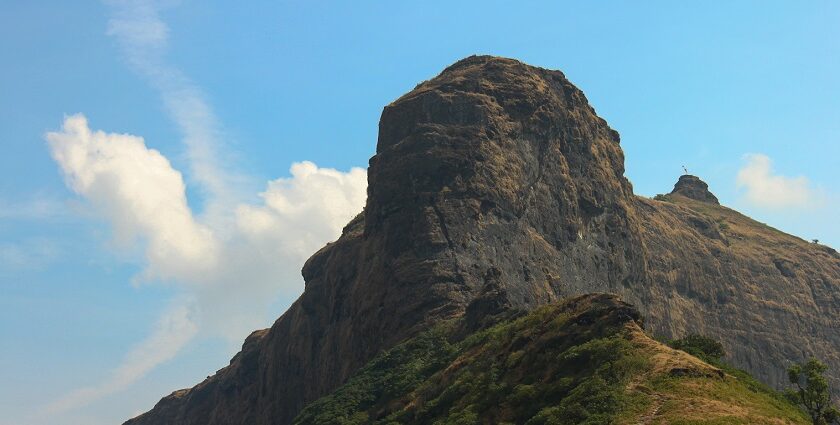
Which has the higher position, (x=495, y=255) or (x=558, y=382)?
(x=495, y=255)

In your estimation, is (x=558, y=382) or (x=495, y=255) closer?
(x=558, y=382)

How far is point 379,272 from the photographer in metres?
101

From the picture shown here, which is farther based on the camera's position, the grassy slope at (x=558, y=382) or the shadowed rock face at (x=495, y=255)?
the shadowed rock face at (x=495, y=255)

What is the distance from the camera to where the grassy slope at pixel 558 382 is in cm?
4778

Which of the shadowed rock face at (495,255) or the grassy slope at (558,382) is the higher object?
the shadowed rock face at (495,255)

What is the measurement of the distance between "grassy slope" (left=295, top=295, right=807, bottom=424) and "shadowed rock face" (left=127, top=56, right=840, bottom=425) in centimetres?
1002

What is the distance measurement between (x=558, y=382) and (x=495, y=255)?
148 ft

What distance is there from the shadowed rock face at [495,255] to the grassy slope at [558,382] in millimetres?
10019

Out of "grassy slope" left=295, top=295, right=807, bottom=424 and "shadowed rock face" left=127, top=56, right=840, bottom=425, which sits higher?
"shadowed rock face" left=127, top=56, right=840, bottom=425

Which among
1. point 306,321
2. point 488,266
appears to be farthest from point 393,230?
point 306,321

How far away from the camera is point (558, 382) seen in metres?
55.7

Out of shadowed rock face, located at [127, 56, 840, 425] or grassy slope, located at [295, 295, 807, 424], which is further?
shadowed rock face, located at [127, 56, 840, 425]

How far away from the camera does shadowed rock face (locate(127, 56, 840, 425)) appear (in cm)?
9838

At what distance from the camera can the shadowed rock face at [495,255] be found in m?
98.4
